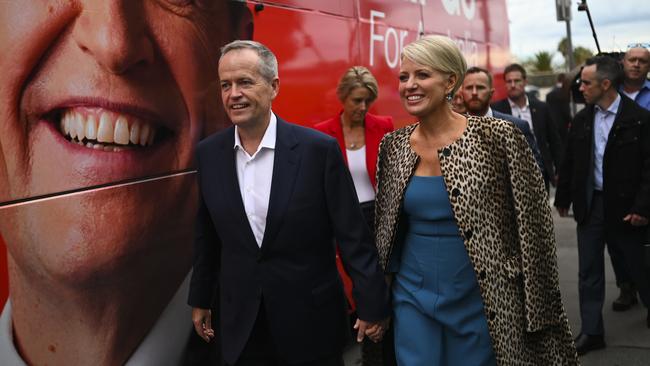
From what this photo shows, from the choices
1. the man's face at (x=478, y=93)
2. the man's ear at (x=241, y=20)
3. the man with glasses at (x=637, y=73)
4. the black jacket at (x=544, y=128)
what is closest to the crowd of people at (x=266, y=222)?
the man's ear at (x=241, y=20)

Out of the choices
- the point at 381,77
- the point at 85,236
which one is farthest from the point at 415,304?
the point at 381,77

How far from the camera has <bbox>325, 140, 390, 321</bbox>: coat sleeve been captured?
2820mm

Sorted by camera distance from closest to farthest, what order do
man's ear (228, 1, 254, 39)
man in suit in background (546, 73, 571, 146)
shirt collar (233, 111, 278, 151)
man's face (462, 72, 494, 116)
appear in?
shirt collar (233, 111, 278, 151) < man's ear (228, 1, 254, 39) < man's face (462, 72, 494, 116) < man in suit in background (546, 73, 571, 146)

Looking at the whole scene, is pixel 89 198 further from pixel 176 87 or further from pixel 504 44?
pixel 504 44

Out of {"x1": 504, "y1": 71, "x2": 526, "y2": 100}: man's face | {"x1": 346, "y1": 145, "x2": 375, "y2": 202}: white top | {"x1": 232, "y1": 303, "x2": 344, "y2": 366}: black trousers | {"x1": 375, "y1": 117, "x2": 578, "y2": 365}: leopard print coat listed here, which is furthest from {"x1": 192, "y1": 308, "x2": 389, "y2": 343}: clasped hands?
{"x1": 504, "y1": 71, "x2": 526, "y2": 100}: man's face

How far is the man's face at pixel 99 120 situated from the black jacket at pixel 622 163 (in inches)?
108

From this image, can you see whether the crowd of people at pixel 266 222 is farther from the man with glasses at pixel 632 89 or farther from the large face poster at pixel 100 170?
the man with glasses at pixel 632 89

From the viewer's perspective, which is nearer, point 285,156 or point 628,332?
point 285,156

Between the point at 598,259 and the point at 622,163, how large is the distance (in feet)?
2.26

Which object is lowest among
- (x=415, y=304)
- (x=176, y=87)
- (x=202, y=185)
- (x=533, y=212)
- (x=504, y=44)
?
(x=415, y=304)

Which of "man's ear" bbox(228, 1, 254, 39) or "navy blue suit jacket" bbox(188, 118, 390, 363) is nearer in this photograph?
"navy blue suit jacket" bbox(188, 118, 390, 363)

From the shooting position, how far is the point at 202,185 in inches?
117

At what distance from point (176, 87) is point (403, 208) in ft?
3.88

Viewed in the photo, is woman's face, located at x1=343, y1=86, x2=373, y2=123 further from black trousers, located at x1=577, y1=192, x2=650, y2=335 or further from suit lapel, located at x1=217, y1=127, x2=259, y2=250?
suit lapel, located at x1=217, y1=127, x2=259, y2=250
